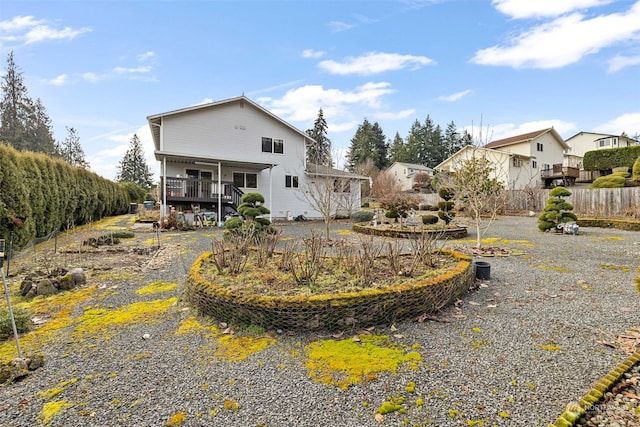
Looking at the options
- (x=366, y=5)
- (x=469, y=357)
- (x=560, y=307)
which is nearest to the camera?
(x=469, y=357)

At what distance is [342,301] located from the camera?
11.8 ft

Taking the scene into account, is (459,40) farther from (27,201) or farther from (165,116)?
(27,201)

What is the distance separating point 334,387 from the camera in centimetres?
257

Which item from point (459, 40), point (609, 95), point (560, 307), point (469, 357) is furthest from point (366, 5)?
point (609, 95)

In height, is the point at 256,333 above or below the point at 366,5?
below

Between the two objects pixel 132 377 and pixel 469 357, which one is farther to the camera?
pixel 469 357

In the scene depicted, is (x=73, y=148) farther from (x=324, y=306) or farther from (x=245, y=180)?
(x=324, y=306)

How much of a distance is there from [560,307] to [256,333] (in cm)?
439

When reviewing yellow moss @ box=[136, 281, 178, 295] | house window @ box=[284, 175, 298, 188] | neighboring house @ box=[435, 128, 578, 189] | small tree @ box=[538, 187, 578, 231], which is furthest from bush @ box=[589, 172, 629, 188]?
yellow moss @ box=[136, 281, 178, 295]

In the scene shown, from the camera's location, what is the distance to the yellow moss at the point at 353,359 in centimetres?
273

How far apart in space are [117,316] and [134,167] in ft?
187

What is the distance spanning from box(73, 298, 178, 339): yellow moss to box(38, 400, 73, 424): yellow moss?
124cm

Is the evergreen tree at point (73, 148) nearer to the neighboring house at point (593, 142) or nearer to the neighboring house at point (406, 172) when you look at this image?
the neighboring house at point (406, 172)

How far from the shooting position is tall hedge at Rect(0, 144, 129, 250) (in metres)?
7.99
